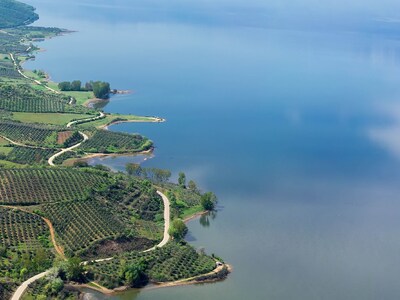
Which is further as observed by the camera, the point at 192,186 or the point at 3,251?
the point at 192,186

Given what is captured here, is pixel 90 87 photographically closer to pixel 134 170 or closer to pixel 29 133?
pixel 29 133

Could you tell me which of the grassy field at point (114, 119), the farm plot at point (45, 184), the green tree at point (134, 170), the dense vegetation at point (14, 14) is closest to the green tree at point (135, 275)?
the farm plot at point (45, 184)

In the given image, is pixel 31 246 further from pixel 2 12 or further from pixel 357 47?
pixel 2 12

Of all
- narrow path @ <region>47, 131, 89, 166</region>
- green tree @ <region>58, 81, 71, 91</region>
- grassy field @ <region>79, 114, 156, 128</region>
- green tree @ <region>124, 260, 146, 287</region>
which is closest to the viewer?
green tree @ <region>124, 260, 146, 287</region>

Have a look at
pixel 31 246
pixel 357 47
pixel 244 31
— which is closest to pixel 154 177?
pixel 31 246

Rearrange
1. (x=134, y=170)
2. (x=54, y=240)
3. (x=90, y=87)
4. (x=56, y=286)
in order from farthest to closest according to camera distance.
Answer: (x=90, y=87) → (x=134, y=170) → (x=54, y=240) → (x=56, y=286)

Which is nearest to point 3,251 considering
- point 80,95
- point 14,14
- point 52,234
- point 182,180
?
point 52,234

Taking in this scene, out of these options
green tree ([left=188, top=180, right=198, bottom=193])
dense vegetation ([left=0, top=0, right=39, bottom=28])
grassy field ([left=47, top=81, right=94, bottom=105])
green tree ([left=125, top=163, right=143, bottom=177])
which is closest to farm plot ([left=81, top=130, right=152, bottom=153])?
green tree ([left=125, top=163, right=143, bottom=177])

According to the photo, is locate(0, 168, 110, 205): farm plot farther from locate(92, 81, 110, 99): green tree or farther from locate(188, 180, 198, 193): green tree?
locate(92, 81, 110, 99): green tree
